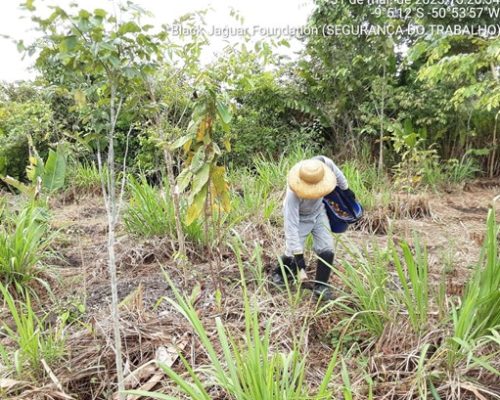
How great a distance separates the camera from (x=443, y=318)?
2094 millimetres

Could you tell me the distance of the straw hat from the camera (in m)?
2.56

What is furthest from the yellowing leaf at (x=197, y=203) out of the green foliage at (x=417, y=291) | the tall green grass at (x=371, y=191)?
the tall green grass at (x=371, y=191)

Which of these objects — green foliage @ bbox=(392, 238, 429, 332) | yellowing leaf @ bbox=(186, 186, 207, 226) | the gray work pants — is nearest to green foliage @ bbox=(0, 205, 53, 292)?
yellowing leaf @ bbox=(186, 186, 207, 226)

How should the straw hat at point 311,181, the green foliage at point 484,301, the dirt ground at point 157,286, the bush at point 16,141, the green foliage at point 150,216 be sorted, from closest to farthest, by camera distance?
the green foliage at point 484,301, the dirt ground at point 157,286, the straw hat at point 311,181, the green foliage at point 150,216, the bush at point 16,141

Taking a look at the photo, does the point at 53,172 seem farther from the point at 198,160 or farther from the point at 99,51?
the point at 99,51

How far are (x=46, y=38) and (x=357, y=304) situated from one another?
6.34ft

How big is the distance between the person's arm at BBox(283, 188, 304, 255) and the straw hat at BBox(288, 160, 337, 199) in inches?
3.7

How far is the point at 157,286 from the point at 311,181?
1340mm

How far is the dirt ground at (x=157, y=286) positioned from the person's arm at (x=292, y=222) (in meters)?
0.34

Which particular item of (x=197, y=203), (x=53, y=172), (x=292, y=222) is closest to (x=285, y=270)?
(x=292, y=222)

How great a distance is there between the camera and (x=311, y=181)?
8.47ft

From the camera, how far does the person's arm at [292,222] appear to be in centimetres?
273

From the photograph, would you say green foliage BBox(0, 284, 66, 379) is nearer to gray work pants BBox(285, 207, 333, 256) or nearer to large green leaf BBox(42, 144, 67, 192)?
gray work pants BBox(285, 207, 333, 256)

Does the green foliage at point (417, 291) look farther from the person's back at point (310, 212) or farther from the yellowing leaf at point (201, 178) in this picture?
the yellowing leaf at point (201, 178)
